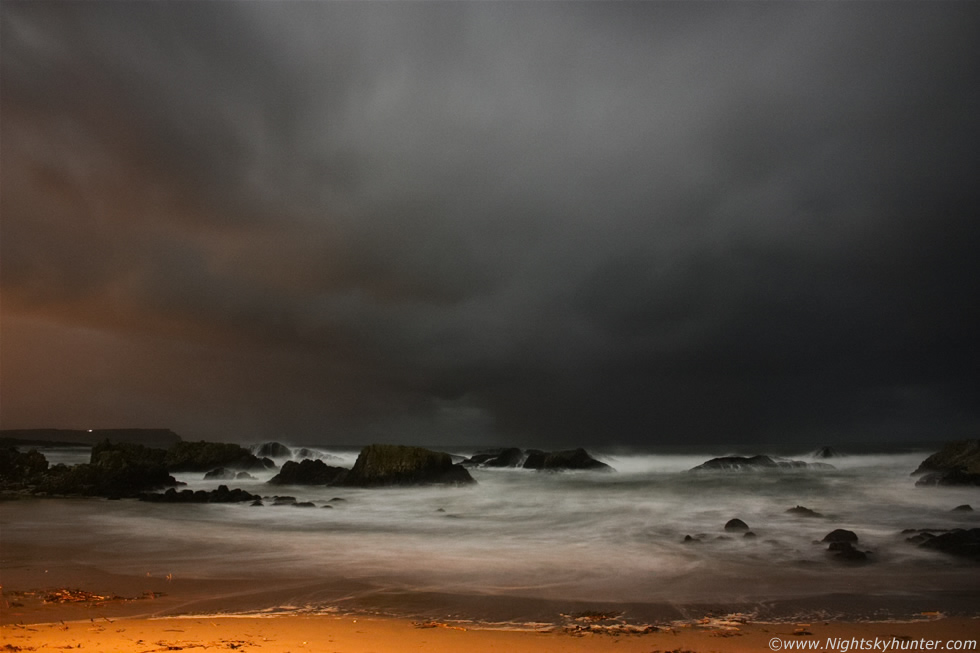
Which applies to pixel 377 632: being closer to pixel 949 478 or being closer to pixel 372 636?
pixel 372 636

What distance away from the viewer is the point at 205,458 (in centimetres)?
3512

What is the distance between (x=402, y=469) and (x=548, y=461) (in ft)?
39.0

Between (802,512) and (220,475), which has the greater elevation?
(802,512)

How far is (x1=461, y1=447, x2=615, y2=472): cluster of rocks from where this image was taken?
3727 centimetres

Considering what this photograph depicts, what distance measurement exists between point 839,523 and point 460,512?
11.9 metres

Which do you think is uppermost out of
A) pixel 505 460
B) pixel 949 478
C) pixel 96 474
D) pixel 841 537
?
pixel 949 478

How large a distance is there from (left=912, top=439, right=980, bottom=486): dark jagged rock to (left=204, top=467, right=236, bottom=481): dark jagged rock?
3321 centimetres

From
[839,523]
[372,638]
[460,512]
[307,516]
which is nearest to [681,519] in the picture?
[839,523]

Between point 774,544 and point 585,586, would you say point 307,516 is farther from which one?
point 774,544

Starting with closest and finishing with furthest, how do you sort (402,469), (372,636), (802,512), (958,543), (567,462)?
(372,636) < (958,543) < (802,512) < (402,469) < (567,462)

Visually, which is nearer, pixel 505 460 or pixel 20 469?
pixel 20 469

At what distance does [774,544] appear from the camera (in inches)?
563

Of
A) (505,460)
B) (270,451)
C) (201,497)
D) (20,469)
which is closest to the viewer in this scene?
(201,497)

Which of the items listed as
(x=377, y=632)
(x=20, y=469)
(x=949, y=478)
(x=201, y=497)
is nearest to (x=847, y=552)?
(x=377, y=632)
